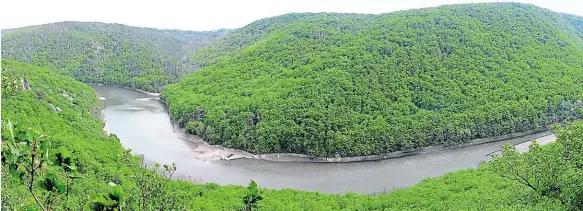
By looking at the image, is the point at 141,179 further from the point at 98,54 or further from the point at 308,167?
the point at 98,54

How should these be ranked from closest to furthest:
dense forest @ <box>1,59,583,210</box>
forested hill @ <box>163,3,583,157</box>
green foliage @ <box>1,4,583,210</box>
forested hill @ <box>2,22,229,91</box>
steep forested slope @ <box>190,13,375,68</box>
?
dense forest @ <box>1,59,583,210</box> → green foliage @ <box>1,4,583,210</box> → forested hill @ <box>163,3,583,157</box> → forested hill @ <box>2,22,229,91</box> → steep forested slope @ <box>190,13,375,68</box>

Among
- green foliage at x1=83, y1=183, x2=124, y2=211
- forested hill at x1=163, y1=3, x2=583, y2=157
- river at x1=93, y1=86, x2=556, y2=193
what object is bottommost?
river at x1=93, y1=86, x2=556, y2=193

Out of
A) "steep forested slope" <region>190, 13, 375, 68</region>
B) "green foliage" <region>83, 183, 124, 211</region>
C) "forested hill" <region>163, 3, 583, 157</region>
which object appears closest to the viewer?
"green foliage" <region>83, 183, 124, 211</region>

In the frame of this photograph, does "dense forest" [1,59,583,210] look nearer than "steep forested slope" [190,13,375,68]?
Yes

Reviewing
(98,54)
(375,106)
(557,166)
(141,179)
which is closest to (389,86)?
(375,106)

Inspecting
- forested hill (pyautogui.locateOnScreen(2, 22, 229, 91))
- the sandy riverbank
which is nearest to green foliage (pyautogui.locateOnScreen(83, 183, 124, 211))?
the sandy riverbank

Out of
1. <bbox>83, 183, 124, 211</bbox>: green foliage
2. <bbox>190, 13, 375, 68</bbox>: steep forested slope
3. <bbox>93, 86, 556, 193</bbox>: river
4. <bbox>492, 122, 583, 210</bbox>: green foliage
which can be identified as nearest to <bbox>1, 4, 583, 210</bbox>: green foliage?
<bbox>492, 122, 583, 210</bbox>: green foliage

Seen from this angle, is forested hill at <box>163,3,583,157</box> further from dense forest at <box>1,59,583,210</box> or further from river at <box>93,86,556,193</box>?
dense forest at <box>1,59,583,210</box>

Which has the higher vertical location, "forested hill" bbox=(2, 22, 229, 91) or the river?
"forested hill" bbox=(2, 22, 229, 91)
